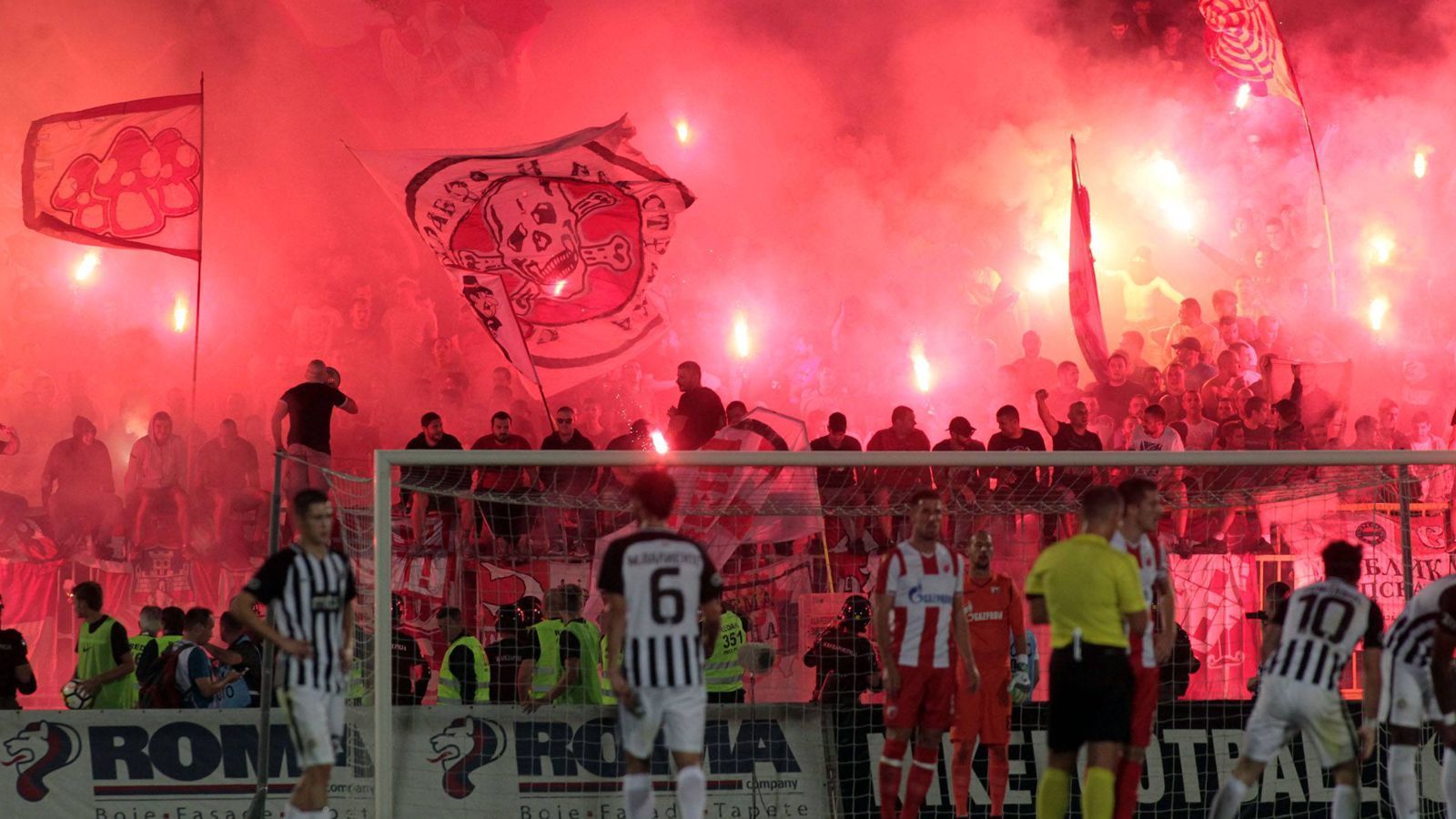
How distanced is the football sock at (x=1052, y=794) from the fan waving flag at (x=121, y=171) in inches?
454

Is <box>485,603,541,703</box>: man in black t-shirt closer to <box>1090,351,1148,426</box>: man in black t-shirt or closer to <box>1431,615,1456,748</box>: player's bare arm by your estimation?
<box>1431,615,1456,748</box>: player's bare arm

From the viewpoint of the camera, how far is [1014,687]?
9.94 metres

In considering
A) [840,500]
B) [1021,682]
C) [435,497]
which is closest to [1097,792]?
[1021,682]

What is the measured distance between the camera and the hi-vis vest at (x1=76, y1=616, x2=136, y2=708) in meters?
10.3

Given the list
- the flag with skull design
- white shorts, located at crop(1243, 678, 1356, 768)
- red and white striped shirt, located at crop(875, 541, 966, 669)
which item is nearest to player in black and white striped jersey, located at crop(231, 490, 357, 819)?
red and white striped shirt, located at crop(875, 541, 966, 669)

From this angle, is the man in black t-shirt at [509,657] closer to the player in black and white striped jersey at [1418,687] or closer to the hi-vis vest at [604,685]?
the hi-vis vest at [604,685]

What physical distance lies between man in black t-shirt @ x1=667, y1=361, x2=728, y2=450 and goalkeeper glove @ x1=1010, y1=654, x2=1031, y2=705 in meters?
3.57

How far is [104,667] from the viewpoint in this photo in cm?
1034

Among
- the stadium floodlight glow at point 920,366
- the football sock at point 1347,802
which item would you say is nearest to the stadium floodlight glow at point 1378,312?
the stadium floodlight glow at point 920,366

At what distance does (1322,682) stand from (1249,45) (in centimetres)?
1488

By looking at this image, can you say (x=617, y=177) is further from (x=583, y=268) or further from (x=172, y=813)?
(x=172, y=813)

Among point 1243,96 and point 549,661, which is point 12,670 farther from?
point 1243,96

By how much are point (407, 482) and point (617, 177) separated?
588cm

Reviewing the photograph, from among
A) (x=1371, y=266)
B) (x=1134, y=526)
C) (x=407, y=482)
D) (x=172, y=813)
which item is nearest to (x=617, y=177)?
(x=407, y=482)
